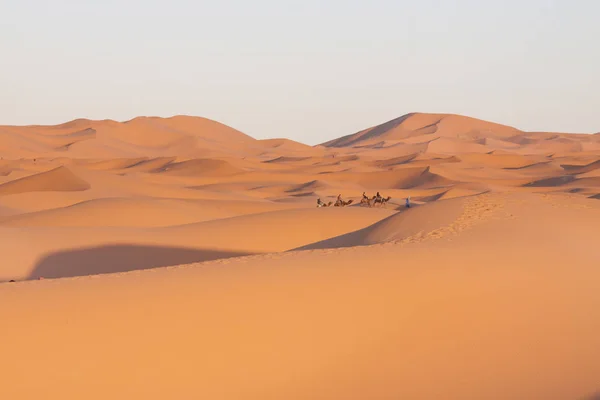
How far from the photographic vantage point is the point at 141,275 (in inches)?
315

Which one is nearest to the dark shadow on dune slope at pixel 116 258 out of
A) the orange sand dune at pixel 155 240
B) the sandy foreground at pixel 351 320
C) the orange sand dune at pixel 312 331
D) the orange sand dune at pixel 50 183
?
the orange sand dune at pixel 155 240

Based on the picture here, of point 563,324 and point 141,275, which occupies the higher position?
point 141,275

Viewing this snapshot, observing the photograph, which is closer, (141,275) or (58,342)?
(58,342)

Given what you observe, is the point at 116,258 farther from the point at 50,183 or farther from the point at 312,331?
the point at 50,183

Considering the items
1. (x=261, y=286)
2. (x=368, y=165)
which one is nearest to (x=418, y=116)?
(x=368, y=165)

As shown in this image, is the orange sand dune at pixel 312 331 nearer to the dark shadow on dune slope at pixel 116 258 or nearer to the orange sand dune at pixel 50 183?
the dark shadow on dune slope at pixel 116 258

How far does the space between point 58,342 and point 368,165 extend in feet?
204

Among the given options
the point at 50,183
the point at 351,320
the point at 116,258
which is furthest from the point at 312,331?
the point at 50,183

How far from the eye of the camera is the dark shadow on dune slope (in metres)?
15.0

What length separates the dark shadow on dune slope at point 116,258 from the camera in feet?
49.1

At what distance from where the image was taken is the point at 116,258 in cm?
1564

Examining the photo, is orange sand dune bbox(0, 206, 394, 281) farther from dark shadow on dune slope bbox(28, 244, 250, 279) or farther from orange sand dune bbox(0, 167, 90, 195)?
orange sand dune bbox(0, 167, 90, 195)

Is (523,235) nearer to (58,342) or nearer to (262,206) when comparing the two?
(58,342)

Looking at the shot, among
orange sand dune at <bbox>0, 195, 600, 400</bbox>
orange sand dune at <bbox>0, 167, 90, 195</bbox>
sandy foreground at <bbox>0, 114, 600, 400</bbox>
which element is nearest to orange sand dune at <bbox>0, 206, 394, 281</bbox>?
sandy foreground at <bbox>0, 114, 600, 400</bbox>
